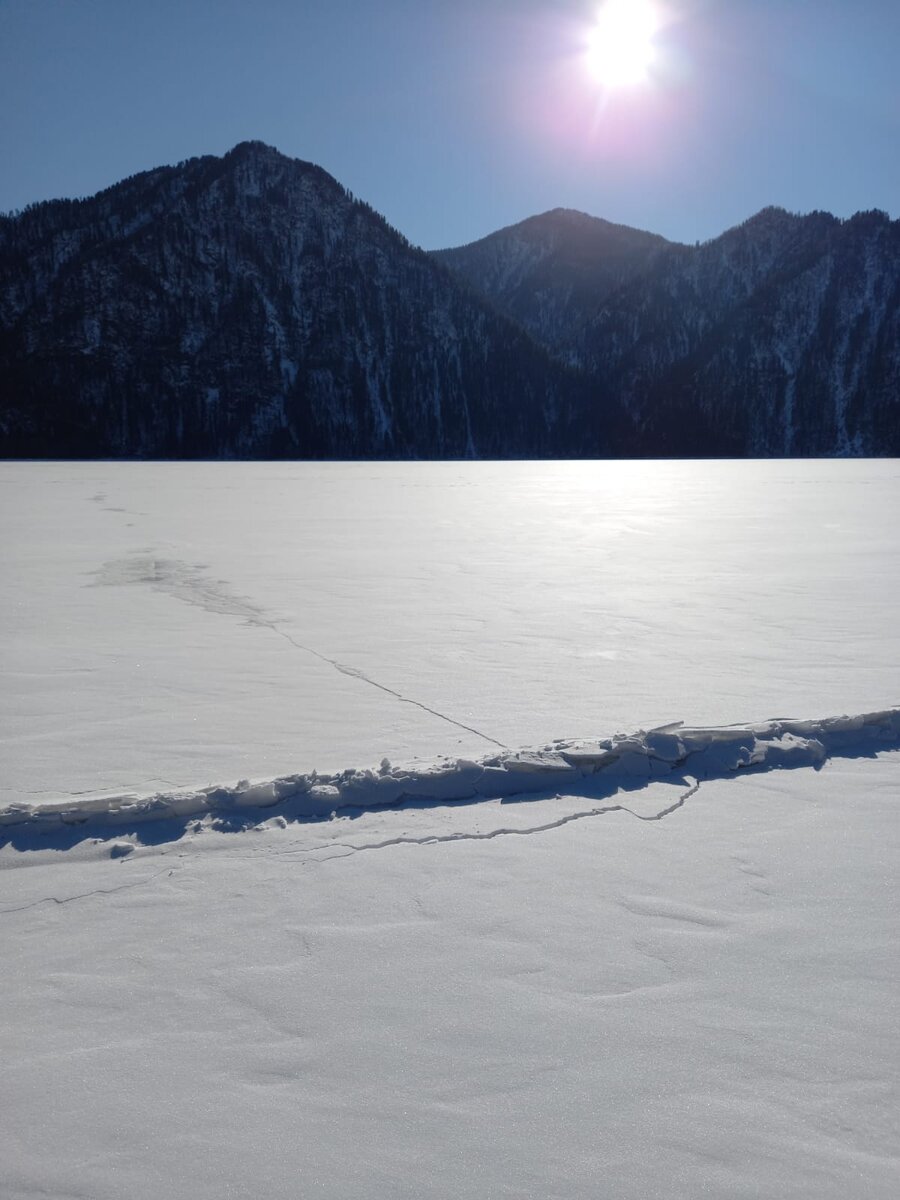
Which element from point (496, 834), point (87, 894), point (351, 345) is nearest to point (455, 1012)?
point (496, 834)

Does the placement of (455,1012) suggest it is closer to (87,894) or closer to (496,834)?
(496,834)

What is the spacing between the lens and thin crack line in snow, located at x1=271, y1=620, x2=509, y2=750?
4.90m

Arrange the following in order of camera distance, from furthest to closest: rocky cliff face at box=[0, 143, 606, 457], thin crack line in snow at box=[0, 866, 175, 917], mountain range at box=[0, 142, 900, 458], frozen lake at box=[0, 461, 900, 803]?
1. mountain range at box=[0, 142, 900, 458]
2. rocky cliff face at box=[0, 143, 606, 457]
3. frozen lake at box=[0, 461, 900, 803]
4. thin crack line in snow at box=[0, 866, 175, 917]

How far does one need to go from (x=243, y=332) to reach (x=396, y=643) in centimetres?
14403

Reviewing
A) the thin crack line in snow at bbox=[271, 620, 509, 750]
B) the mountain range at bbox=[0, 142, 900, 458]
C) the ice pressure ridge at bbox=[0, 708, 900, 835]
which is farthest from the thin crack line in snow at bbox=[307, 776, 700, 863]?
the mountain range at bbox=[0, 142, 900, 458]

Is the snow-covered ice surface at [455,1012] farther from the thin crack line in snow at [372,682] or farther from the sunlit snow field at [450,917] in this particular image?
the thin crack line in snow at [372,682]

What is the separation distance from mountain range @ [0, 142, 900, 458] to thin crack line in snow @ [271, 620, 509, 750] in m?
131

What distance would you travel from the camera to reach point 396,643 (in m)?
7.17

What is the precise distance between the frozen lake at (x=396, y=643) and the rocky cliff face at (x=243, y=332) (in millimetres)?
125287

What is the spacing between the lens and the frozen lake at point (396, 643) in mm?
4863

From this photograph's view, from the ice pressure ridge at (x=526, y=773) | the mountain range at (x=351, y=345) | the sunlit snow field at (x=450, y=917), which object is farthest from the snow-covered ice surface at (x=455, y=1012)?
the mountain range at (x=351, y=345)

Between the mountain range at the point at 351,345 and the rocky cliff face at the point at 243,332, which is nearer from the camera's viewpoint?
the rocky cliff face at the point at 243,332

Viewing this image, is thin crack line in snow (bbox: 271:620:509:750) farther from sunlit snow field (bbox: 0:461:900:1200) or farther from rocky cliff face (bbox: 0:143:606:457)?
rocky cliff face (bbox: 0:143:606:457)

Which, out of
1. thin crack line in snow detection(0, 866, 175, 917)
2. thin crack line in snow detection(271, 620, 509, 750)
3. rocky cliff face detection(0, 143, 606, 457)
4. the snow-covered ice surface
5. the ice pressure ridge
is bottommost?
the snow-covered ice surface
